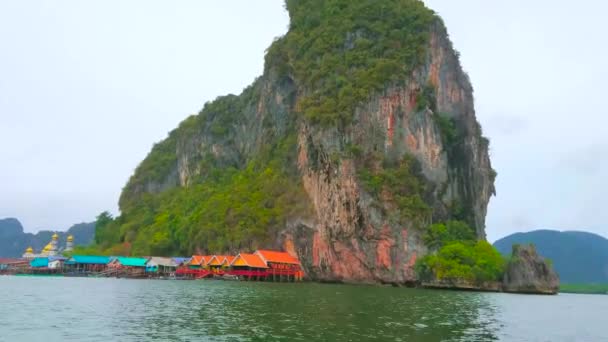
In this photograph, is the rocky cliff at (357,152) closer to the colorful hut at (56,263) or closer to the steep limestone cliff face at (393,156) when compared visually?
the steep limestone cliff face at (393,156)

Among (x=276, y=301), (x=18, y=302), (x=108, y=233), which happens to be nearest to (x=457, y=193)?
(x=276, y=301)

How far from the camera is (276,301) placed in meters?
36.8

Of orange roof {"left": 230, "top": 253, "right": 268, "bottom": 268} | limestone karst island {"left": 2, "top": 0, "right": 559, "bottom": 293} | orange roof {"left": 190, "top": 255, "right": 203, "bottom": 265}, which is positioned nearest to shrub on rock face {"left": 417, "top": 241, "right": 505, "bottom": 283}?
limestone karst island {"left": 2, "top": 0, "right": 559, "bottom": 293}

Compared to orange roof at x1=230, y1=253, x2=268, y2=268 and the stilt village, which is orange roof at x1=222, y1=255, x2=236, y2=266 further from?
orange roof at x1=230, y1=253, x2=268, y2=268

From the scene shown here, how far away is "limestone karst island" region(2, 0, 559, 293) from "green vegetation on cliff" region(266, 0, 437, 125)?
225 mm

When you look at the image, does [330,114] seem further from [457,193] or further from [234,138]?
[234,138]

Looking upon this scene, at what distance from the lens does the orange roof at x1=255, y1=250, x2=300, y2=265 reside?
76.0m

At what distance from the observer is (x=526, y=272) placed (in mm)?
66562

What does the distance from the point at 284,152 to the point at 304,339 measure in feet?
244

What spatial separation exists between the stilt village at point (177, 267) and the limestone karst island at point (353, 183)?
0.23 m

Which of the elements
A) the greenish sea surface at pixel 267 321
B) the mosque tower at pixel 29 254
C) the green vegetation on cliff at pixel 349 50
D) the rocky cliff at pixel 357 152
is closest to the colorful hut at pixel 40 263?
the rocky cliff at pixel 357 152

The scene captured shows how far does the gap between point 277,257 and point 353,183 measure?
48.7 ft

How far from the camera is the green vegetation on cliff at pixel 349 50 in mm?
78938

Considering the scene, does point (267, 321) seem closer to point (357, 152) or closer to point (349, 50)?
point (357, 152)
